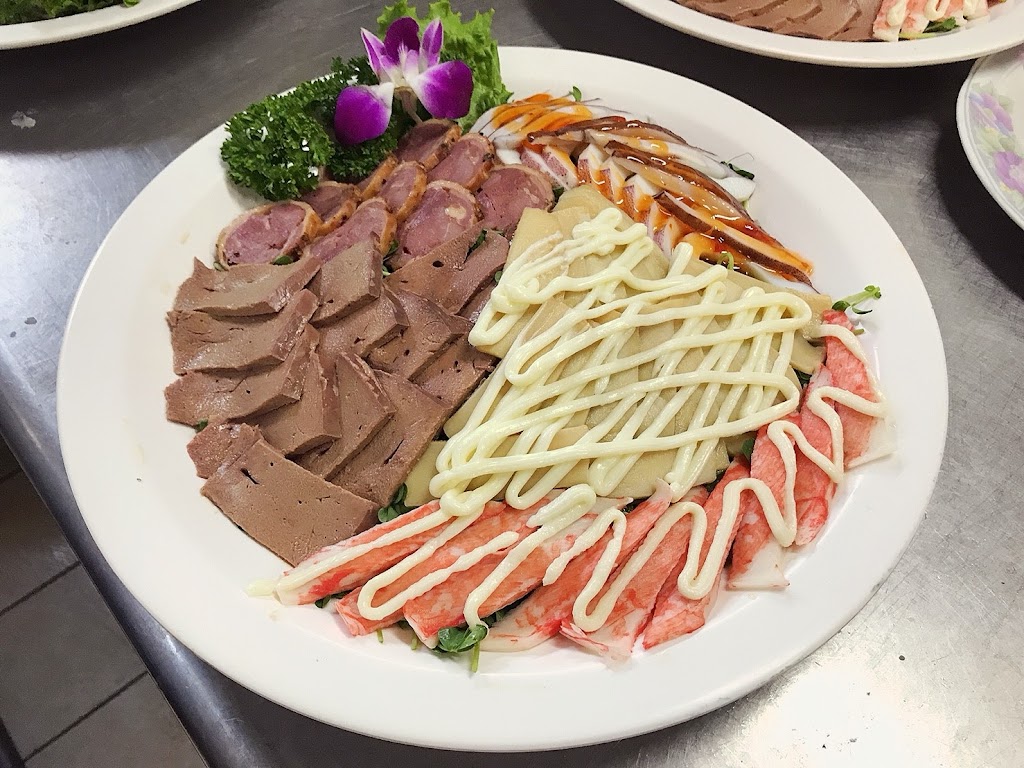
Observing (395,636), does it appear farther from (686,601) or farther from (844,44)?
(844,44)

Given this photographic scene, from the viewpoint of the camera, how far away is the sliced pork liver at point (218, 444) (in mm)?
1987

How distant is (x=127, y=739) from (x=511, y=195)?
295cm

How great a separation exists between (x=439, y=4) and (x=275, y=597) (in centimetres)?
223

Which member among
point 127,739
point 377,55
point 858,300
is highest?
point 377,55

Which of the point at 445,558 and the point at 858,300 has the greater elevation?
the point at 858,300

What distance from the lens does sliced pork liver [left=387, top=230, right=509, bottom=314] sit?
7.47 ft

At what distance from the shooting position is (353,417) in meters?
2.01

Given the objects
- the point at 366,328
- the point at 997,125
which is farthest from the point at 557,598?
the point at 997,125

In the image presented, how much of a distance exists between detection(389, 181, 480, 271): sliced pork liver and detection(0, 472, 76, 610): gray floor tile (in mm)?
2676

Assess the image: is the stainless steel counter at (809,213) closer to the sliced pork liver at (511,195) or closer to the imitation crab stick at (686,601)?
the imitation crab stick at (686,601)

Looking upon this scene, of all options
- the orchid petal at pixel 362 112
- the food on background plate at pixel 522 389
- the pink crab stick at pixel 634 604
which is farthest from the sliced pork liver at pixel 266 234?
the pink crab stick at pixel 634 604

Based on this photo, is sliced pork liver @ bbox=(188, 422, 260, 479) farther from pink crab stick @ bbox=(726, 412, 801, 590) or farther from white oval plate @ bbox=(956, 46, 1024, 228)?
white oval plate @ bbox=(956, 46, 1024, 228)

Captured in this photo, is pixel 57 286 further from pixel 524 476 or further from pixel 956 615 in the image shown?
pixel 956 615

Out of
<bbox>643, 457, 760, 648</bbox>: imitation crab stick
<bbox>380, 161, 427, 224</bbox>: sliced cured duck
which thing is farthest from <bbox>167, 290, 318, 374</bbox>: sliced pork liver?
<bbox>643, 457, 760, 648</bbox>: imitation crab stick
